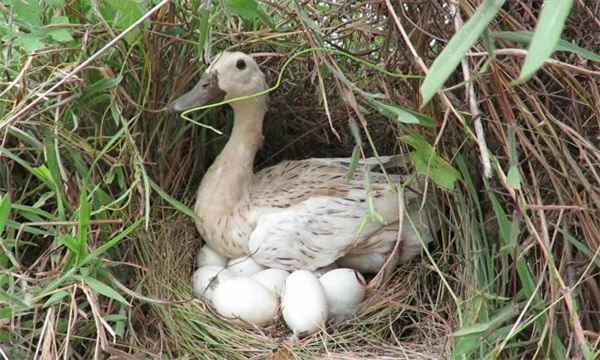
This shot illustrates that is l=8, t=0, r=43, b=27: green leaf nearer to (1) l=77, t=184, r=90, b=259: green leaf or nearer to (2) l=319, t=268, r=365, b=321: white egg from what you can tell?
(1) l=77, t=184, r=90, b=259: green leaf

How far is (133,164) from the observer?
5.46 ft

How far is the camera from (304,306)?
163cm

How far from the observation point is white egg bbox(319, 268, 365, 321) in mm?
1713

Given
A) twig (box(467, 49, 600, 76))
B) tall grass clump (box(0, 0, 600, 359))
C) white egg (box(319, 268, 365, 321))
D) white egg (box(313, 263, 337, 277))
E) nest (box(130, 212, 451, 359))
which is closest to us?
twig (box(467, 49, 600, 76))

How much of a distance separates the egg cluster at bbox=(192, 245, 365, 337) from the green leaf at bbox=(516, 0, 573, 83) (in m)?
1.01

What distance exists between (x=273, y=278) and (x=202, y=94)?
0.42m

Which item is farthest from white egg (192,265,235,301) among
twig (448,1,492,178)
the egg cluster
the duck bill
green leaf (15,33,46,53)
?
twig (448,1,492,178)

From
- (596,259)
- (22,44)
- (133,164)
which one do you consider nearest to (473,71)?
(596,259)

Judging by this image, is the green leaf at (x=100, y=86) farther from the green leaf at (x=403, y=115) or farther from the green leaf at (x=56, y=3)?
the green leaf at (x=403, y=115)

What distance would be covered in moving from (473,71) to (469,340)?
0.43 meters

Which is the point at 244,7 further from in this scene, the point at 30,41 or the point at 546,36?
the point at 546,36

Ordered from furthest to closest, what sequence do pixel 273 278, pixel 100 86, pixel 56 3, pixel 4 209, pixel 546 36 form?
1. pixel 273 278
2. pixel 100 86
3. pixel 56 3
4. pixel 4 209
5. pixel 546 36

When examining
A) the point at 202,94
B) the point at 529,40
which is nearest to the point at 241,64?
the point at 202,94

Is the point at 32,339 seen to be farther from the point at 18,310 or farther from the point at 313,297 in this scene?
the point at 313,297
